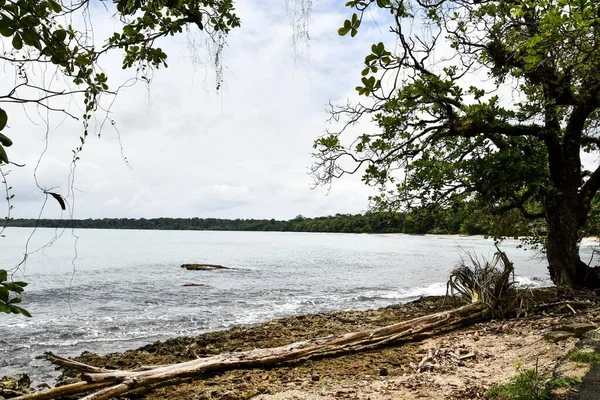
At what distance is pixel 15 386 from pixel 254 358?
4293 mm

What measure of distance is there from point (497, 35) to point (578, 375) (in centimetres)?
675

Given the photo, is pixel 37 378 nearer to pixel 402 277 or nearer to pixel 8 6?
pixel 8 6

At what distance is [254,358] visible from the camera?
7.30m

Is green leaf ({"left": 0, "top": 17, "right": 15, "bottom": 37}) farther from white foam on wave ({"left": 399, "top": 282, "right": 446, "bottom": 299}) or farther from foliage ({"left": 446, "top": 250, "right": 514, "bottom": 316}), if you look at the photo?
white foam on wave ({"left": 399, "top": 282, "right": 446, "bottom": 299})

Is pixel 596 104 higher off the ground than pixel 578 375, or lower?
higher

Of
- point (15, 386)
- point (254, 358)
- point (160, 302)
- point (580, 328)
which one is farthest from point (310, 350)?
point (160, 302)

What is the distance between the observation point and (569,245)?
430 inches

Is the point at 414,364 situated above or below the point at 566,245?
below

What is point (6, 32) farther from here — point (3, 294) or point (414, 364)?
point (414, 364)

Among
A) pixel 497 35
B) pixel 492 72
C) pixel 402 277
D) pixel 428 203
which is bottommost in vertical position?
pixel 402 277

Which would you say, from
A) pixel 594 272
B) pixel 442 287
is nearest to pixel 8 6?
pixel 594 272

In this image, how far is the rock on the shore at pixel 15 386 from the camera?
6797 mm

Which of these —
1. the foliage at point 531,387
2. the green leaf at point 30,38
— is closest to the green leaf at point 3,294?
the green leaf at point 30,38

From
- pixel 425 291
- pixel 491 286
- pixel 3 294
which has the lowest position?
pixel 425 291
